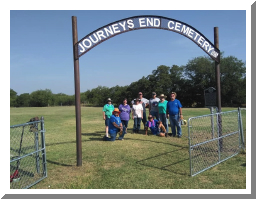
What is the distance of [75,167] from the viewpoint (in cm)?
561

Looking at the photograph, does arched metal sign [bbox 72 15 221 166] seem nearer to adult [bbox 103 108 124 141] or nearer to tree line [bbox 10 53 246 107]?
adult [bbox 103 108 124 141]

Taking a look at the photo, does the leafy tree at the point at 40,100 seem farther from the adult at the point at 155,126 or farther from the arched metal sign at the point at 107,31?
the arched metal sign at the point at 107,31

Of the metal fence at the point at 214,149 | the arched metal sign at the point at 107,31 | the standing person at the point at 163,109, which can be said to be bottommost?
the metal fence at the point at 214,149

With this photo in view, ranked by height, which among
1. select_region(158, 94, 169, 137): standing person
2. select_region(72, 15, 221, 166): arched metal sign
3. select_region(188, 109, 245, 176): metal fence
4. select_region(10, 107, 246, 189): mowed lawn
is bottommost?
select_region(10, 107, 246, 189): mowed lawn

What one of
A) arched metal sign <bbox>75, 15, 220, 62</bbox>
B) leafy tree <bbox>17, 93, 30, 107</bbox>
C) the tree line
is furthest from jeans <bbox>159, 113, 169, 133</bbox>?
leafy tree <bbox>17, 93, 30, 107</bbox>

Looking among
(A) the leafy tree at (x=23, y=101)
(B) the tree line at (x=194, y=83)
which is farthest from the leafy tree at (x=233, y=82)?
(A) the leafy tree at (x=23, y=101)

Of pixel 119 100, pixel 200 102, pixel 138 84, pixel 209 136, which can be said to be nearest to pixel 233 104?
pixel 200 102

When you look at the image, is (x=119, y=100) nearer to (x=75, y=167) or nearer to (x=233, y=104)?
(x=233, y=104)

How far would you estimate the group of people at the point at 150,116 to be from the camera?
28.0 ft

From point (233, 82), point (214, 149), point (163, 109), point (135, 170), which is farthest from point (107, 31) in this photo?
point (233, 82)

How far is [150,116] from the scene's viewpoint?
985 cm

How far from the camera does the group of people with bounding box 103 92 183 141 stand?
8.55m

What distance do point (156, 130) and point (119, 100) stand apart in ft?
192

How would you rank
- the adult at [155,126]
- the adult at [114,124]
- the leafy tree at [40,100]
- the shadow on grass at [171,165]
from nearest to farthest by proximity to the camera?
the shadow on grass at [171,165] → the adult at [114,124] → the adult at [155,126] → the leafy tree at [40,100]
